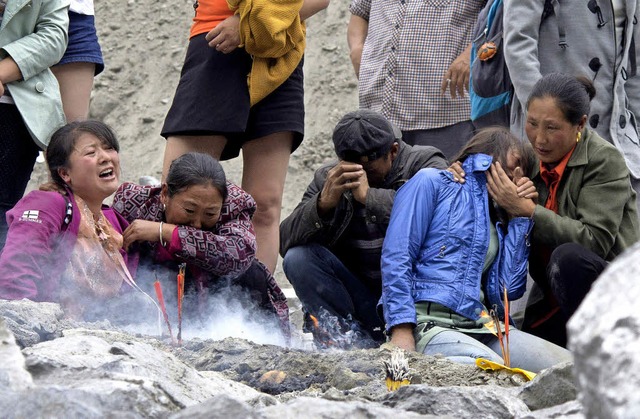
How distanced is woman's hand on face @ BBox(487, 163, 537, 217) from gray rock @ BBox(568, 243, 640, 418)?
2894 mm

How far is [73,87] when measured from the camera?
4930mm

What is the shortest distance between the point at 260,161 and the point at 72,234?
1068mm

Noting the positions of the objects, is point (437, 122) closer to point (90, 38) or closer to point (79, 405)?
point (90, 38)

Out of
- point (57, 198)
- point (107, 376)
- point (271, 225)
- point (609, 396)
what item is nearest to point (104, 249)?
point (57, 198)

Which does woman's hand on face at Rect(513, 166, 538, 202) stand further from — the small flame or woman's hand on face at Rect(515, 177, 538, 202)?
the small flame

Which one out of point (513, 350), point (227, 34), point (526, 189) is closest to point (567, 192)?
point (526, 189)

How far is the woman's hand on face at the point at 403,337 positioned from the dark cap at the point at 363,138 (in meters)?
0.79

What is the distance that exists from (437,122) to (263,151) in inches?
47.6

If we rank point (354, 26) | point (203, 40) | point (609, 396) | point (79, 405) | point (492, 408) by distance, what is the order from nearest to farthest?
point (609, 396) → point (79, 405) → point (492, 408) → point (203, 40) → point (354, 26)

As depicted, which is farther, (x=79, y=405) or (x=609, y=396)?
(x=79, y=405)

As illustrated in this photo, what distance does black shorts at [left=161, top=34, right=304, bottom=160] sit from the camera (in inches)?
188

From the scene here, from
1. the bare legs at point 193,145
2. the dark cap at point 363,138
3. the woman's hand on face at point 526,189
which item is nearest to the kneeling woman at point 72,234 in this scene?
the bare legs at point 193,145

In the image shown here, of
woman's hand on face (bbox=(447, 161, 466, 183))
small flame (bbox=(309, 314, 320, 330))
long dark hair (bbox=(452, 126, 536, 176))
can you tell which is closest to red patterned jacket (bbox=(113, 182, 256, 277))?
small flame (bbox=(309, 314, 320, 330))

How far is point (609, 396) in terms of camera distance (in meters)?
1.45
